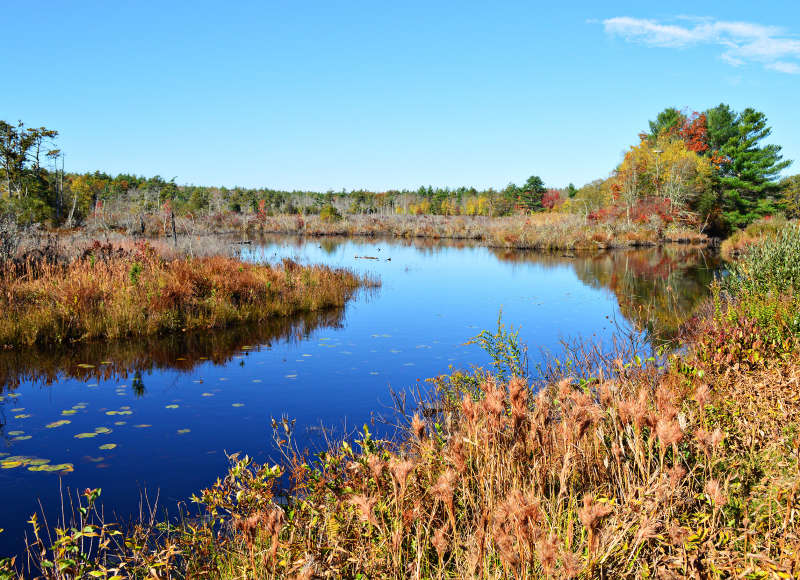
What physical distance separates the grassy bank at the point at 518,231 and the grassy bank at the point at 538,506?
3269 cm

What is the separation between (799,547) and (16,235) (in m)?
14.0

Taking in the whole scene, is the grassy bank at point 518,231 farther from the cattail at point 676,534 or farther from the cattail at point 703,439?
the cattail at point 676,534

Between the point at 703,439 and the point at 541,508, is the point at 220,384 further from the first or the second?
the point at 703,439

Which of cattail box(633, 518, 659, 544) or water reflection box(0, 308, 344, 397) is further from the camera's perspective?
water reflection box(0, 308, 344, 397)

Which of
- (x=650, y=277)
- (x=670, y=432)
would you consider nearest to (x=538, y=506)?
(x=670, y=432)

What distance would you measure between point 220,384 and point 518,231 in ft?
108

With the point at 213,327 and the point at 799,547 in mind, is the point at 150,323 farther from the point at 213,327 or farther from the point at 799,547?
the point at 799,547

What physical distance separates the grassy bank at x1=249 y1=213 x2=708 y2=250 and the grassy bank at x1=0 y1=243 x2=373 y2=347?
24.8 m

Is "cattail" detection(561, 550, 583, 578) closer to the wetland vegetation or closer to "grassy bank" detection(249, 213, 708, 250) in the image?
the wetland vegetation

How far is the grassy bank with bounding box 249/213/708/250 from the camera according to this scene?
35875 millimetres

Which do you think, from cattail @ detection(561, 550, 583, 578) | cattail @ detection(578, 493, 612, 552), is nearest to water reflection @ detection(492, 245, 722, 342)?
cattail @ detection(578, 493, 612, 552)

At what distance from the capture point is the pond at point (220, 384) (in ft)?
16.5

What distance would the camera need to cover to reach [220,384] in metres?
7.93

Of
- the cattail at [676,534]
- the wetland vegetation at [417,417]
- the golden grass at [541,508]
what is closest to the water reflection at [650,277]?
the wetland vegetation at [417,417]
